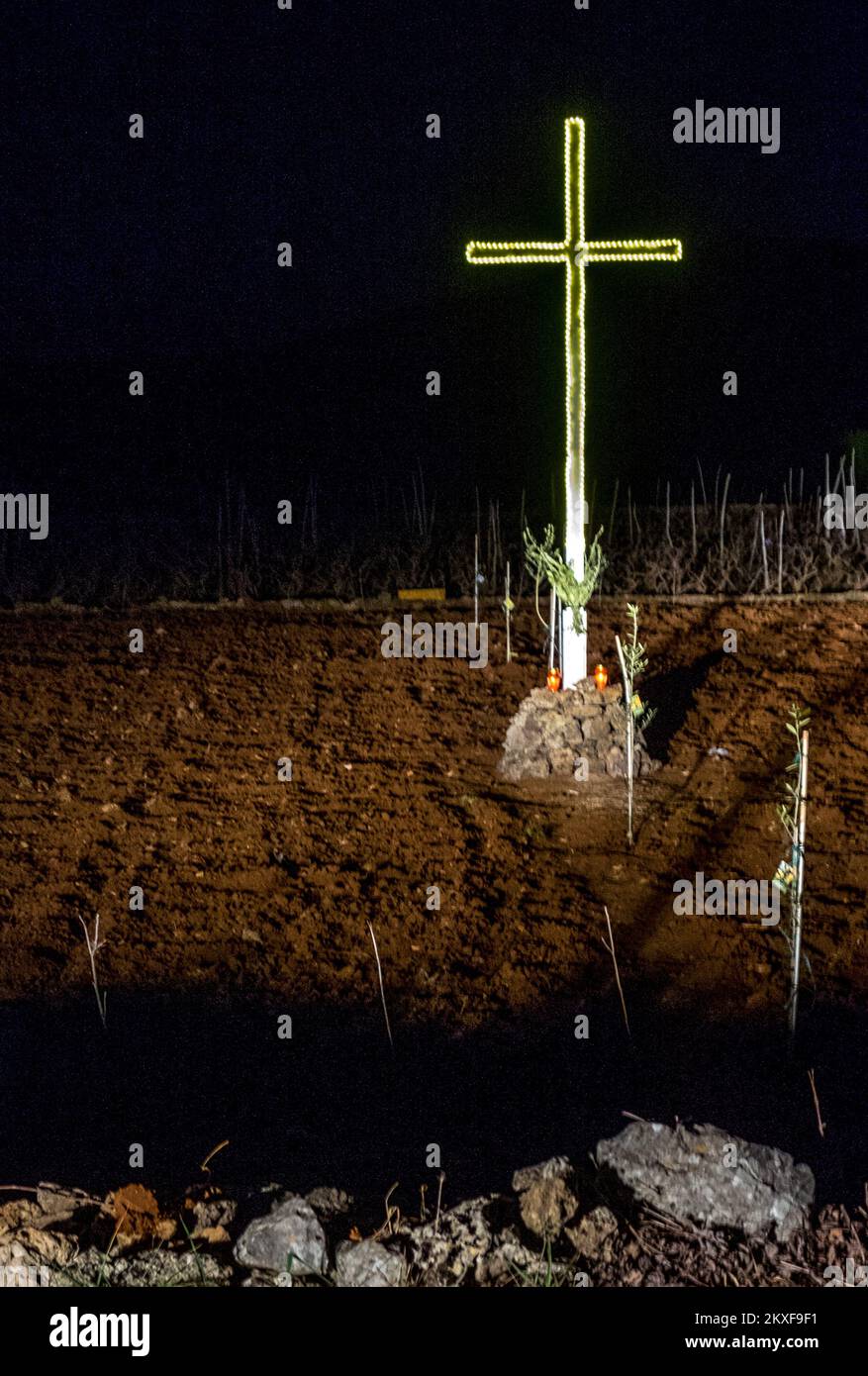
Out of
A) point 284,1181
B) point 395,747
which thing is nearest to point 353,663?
point 395,747

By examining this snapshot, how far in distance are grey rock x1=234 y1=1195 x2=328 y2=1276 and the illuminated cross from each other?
398 centimetres

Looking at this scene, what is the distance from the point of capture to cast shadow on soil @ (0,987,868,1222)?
387 centimetres

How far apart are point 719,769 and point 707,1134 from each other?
3.23 m

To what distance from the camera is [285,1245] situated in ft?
10.6

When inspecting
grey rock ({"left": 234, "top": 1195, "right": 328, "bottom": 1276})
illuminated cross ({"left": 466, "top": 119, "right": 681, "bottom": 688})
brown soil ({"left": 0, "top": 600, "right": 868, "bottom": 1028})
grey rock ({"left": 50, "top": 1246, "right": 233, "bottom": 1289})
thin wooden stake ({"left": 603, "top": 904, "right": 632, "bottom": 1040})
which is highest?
illuminated cross ({"left": 466, "top": 119, "right": 681, "bottom": 688})

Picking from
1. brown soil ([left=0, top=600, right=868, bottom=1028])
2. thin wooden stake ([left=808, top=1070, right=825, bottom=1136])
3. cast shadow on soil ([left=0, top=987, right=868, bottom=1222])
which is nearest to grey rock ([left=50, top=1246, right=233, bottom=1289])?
cast shadow on soil ([left=0, top=987, right=868, bottom=1222])

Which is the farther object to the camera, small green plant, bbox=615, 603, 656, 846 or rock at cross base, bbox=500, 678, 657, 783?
rock at cross base, bbox=500, 678, 657, 783

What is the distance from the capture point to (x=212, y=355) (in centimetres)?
3809

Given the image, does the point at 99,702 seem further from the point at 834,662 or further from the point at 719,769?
the point at 834,662

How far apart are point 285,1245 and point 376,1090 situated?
3.55 feet

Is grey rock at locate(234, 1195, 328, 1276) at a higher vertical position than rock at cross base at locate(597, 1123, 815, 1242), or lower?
lower

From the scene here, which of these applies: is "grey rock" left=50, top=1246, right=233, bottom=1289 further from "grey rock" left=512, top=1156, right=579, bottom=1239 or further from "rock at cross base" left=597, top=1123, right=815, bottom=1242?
"rock at cross base" left=597, top=1123, right=815, bottom=1242

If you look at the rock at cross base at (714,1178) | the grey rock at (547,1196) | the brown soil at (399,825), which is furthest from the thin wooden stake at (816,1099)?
the grey rock at (547,1196)

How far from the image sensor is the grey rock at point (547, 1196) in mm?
3332
